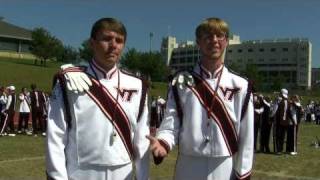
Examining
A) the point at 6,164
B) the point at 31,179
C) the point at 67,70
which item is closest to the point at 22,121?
the point at 6,164

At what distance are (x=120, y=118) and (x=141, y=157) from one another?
1.07ft

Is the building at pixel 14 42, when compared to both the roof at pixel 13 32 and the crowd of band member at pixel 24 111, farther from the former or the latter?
the crowd of band member at pixel 24 111

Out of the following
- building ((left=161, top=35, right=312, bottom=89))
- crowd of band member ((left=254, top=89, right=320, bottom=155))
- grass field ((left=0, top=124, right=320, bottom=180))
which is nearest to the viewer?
grass field ((left=0, top=124, right=320, bottom=180))

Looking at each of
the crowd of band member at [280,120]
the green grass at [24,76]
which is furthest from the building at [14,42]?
the crowd of band member at [280,120]

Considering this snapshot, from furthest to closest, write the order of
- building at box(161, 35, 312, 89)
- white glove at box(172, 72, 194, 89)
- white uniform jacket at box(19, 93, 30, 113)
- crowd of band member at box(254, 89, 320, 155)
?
1. building at box(161, 35, 312, 89)
2. white uniform jacket at box(19, 93, 30, 113)
3. crowd of band member at box(254, 89, 320, 155)
4. white glove at box(172, 72, 194, 89)

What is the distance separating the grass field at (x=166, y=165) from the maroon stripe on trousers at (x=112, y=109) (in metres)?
7.45

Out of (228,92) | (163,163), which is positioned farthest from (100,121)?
(163,163)

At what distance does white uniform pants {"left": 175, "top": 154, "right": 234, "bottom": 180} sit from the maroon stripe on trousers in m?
0.44

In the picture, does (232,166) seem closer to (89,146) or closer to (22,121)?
(89,146)

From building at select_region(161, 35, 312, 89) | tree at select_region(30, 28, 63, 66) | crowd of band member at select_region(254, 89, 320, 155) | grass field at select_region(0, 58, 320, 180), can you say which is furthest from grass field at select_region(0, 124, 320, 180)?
building at select_region(161, 35, 312, 89)

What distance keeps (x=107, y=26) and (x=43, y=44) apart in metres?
86.0

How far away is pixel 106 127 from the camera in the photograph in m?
4.46

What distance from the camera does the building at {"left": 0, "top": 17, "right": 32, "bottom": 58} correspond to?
103175 mm

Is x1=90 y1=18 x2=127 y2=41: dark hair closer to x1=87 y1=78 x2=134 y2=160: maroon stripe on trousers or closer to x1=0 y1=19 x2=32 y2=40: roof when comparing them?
x1=87 y1=78 x2=134 y2=160: maroon stripe on trousers
